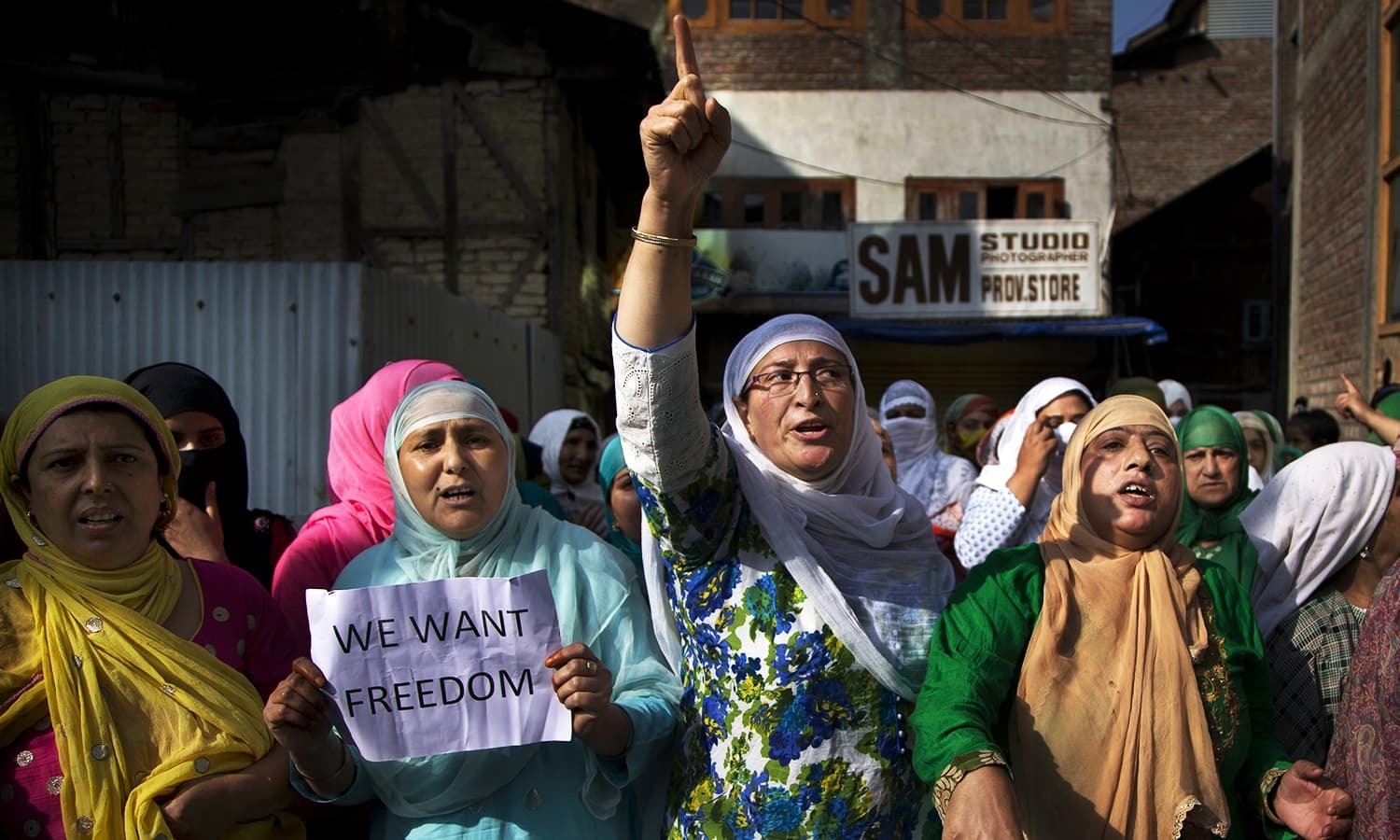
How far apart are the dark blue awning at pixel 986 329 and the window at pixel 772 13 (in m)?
5.16

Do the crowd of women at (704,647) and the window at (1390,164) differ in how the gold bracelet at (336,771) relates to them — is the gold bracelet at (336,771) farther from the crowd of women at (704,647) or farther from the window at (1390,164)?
the window at (1390,164)

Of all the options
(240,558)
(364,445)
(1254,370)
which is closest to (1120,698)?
(364,445)

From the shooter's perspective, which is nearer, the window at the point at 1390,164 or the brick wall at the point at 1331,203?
the window at the point at 1390,164

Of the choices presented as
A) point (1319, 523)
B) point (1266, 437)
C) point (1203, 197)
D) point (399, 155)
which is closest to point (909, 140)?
point (1203, 197)

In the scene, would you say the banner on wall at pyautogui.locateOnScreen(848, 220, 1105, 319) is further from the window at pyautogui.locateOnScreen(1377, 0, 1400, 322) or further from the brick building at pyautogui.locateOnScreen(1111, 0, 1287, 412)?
the brick building at pyautogui.locateOnScreen(1111, 0, 1287, 412)

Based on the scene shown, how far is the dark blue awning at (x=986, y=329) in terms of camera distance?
42.9 feet

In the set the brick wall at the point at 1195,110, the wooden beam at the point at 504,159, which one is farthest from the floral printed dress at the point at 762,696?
the brick wall at the point at 1195,110

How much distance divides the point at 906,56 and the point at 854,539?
585 inches

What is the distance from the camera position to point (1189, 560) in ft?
6.88

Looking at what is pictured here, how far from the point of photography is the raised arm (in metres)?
1.62

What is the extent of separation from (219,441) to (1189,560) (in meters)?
2.44

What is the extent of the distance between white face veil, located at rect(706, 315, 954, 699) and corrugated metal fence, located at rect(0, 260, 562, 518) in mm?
4037

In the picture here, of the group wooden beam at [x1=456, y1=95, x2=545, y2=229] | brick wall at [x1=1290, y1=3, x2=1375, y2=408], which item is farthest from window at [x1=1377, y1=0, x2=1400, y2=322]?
wooden beam at [x1=456, y1=95, x2=545, y2=229]

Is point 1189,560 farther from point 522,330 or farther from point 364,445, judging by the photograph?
point 522,330
